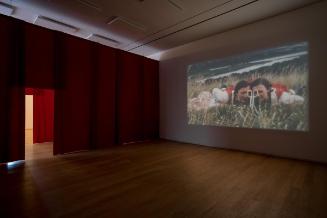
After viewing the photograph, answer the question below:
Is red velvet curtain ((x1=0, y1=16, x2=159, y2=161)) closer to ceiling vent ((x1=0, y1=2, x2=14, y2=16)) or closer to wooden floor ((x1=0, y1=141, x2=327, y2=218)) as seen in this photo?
ceiling vent ((x1=0, y1=2, x2=14, y2=16))

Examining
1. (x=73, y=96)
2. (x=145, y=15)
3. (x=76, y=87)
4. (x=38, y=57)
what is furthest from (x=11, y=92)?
(x=145, y=15)

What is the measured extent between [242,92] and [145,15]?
3.58 metres

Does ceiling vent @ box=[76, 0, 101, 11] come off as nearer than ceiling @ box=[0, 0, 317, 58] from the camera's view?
Yes

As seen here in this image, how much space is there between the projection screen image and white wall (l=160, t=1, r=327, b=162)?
0.18 metres

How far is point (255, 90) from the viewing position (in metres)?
4.97

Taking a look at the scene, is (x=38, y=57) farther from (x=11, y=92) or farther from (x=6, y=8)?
(x=6, y=8)

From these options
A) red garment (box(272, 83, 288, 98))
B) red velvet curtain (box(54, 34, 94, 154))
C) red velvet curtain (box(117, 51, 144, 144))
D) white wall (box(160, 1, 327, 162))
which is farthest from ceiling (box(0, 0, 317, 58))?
red garment (box(272, 83, 288, 98))

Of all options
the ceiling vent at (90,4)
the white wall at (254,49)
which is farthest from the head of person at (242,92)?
the ceiling vent at (90,4)

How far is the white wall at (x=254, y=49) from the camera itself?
13.2 feet

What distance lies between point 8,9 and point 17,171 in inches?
163

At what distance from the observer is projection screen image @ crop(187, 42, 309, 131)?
4.29 m

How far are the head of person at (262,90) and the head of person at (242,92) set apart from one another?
192mm

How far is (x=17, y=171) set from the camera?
11.6ft

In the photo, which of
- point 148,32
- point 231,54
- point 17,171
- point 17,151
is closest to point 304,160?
point 231,54
